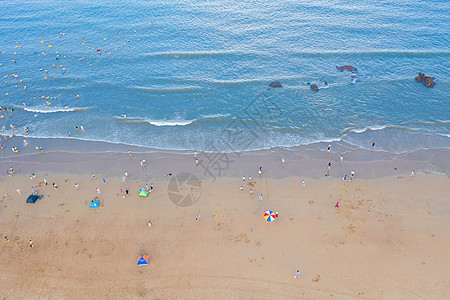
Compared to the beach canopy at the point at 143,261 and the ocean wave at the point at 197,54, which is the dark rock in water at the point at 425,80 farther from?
the beach canopy at the point at 143,261

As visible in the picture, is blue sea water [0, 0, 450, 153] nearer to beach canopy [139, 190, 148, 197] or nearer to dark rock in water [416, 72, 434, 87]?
dark rock in water [416, 72, 434, 87]

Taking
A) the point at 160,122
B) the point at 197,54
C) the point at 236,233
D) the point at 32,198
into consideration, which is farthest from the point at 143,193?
the point at 197,54

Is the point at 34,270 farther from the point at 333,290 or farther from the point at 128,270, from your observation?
the point at 333,290

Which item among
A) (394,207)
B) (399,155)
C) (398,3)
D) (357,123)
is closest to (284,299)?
(394,207)

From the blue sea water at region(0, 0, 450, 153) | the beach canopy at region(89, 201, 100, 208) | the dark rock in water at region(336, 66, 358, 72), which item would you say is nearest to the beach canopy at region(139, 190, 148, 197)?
the beach canopy at region(89, 201, 100, 208)

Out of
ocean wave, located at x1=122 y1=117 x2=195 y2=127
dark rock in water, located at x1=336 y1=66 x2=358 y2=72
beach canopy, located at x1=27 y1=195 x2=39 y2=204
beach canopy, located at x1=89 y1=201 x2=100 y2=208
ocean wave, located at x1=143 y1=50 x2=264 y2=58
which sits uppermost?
ocean wave, located at x1=143 y1=50 x2=264 y2=58
